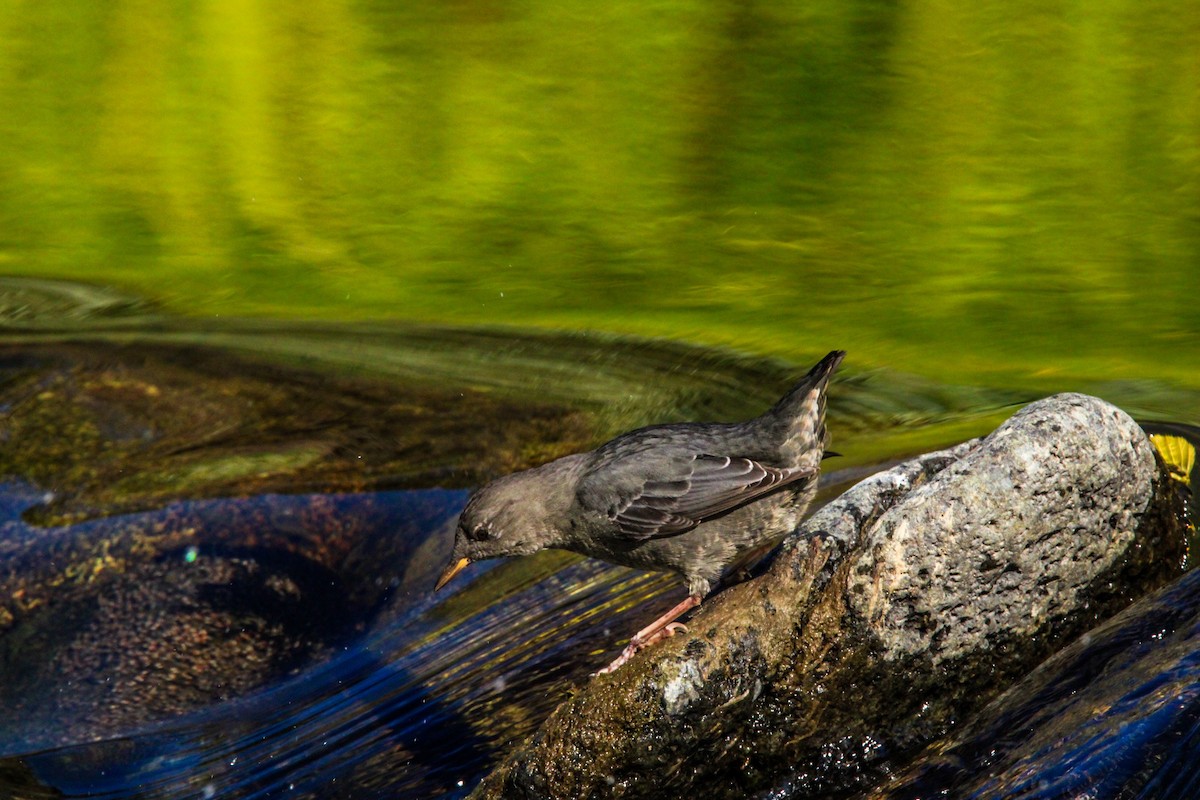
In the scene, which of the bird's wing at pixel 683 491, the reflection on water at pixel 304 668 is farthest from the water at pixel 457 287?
the bird's wing at pixel 683 491

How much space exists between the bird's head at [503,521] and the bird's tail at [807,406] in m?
0.93

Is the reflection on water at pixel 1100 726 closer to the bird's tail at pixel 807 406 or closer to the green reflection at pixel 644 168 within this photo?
the bird's tail at pixel 807 406

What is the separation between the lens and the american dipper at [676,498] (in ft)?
15.7

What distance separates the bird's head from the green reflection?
127 inches

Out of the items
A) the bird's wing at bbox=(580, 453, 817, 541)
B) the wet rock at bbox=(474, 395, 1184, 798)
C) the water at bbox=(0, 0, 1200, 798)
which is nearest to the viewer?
the wet rock at bbox=(474, 395, 1184, 798)

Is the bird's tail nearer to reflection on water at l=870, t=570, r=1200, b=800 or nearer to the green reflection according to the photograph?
reflection on water at l=870, t=570, r=1200, b=800

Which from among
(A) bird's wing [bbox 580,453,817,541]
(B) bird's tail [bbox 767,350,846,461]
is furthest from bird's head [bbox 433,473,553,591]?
(B) bird's tail [bbox 767,350,846,461]

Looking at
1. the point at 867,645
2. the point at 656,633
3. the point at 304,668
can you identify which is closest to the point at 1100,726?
the point at 867,645

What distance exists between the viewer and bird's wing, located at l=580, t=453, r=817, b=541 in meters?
4.75

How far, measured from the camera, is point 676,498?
4.82m

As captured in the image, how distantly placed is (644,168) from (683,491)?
6.13 m

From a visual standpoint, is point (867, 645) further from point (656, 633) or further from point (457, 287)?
point (457, 287)

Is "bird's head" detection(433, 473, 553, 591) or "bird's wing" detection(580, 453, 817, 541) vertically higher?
"bird's wing" detection(580, 453, 817, 541)

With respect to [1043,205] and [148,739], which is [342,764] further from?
[1043,205]
